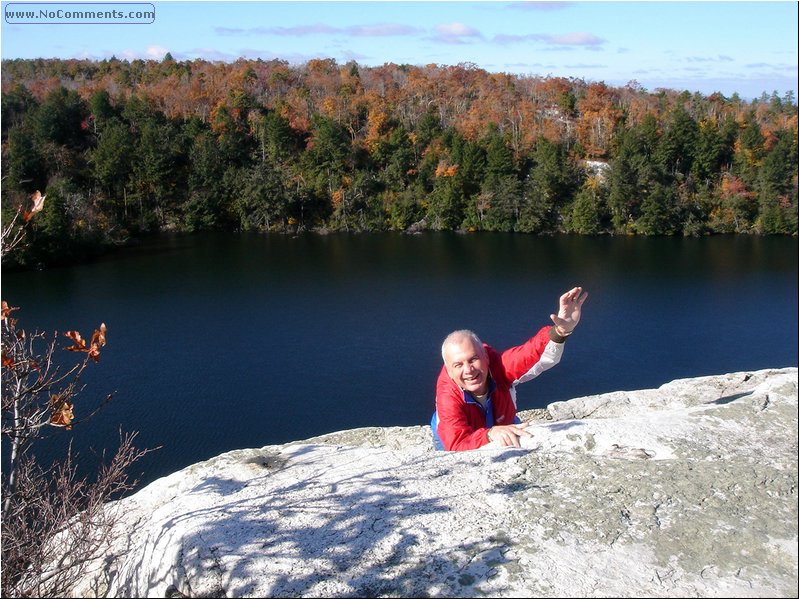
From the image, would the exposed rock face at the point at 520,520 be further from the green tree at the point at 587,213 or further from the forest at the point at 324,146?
the green tree at the point at 587,213

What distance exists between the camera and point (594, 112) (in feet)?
202

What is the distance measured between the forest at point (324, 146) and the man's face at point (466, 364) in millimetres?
41585

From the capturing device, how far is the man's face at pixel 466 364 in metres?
4.47

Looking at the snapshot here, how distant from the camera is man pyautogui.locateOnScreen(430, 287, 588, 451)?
14.8 feet

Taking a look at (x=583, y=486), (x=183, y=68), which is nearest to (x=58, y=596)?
(x=583, y=486)

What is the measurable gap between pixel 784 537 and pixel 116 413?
21.1m

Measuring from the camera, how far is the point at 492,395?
15.8 feet

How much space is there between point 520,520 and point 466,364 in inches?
40.7

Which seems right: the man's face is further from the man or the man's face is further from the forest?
the forest

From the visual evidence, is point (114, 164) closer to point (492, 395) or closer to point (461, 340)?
point (492, 395)

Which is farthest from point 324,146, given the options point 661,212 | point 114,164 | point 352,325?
point 661,212

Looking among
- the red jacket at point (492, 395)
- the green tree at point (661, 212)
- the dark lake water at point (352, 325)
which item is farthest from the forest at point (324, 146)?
the red jacket at point (492, 395)

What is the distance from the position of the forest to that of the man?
4126 cm

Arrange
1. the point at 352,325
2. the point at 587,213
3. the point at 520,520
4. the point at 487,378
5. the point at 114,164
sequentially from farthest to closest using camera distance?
the point at 114,164 → the point at 587,213 → the point at 352,325 → the point at 487,378 → the point at 520,520
